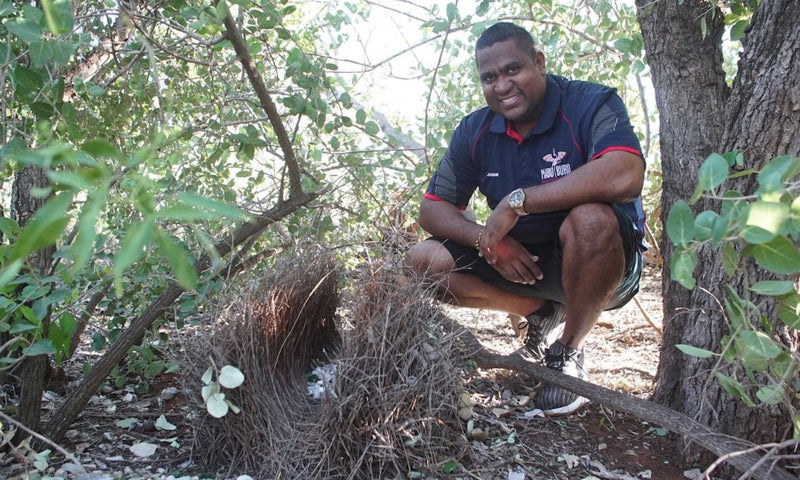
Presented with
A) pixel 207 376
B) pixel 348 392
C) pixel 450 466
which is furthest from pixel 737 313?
pixel 207 376

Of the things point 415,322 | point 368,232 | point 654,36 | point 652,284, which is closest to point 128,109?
point 368,232

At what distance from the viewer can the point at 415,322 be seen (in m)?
2.18

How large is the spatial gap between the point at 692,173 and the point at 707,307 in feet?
1.63

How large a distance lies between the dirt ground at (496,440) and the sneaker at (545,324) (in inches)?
9.8

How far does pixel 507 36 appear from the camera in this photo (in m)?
3.02

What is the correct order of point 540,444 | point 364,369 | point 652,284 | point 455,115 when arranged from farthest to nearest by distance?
1. point 652,284
2. point 455,115
3. point 540,444
4. point 364,369

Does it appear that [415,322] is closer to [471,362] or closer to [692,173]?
[471,362]

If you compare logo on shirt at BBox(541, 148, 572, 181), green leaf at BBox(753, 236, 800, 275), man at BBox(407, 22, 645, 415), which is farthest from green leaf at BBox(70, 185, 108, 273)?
logo on shirt at BBox(541, 148, 572, 181)

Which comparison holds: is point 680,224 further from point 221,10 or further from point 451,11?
point 451,11

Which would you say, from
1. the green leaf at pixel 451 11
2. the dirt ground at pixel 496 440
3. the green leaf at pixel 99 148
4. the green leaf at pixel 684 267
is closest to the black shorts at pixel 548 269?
the dirt ground at pixel 496 440

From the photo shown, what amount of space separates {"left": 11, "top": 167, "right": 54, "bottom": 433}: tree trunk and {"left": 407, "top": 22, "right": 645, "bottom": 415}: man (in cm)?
133

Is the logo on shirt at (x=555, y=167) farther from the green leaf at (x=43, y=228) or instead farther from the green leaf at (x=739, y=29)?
the green leaf at (x=43, y=228)

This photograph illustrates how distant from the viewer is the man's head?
3006mm

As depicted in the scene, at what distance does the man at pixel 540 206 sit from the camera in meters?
2.68
